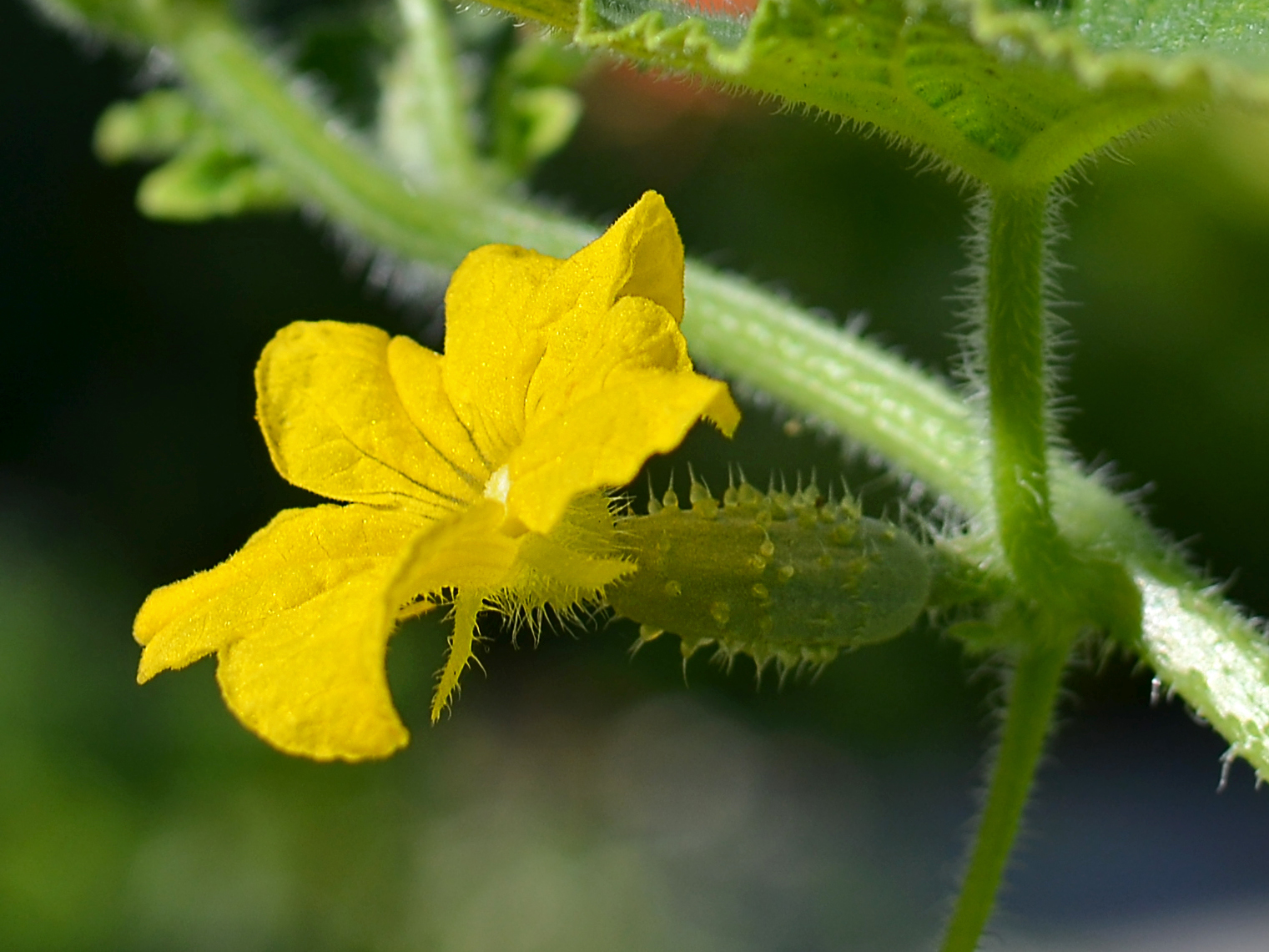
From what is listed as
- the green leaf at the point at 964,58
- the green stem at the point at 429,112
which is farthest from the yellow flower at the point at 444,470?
the green stem at the point at 429,112

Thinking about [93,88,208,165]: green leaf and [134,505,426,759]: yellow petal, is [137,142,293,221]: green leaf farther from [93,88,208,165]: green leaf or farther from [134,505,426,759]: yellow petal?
[134,505,426,759]: yellow petal

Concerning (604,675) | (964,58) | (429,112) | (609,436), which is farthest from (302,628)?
(604,675)

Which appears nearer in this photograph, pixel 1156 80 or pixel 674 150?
pixel 1156 80

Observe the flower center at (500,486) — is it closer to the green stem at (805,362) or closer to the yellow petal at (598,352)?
the yellow petal at (598,352)

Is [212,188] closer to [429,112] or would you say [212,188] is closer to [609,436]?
[429,112]

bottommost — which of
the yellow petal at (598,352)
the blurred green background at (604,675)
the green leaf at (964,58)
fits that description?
the blurred green background at (604,675)

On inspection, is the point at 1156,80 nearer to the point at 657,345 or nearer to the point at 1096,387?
the point at 657,345

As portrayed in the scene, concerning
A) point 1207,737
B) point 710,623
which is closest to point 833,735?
point 1207,737
